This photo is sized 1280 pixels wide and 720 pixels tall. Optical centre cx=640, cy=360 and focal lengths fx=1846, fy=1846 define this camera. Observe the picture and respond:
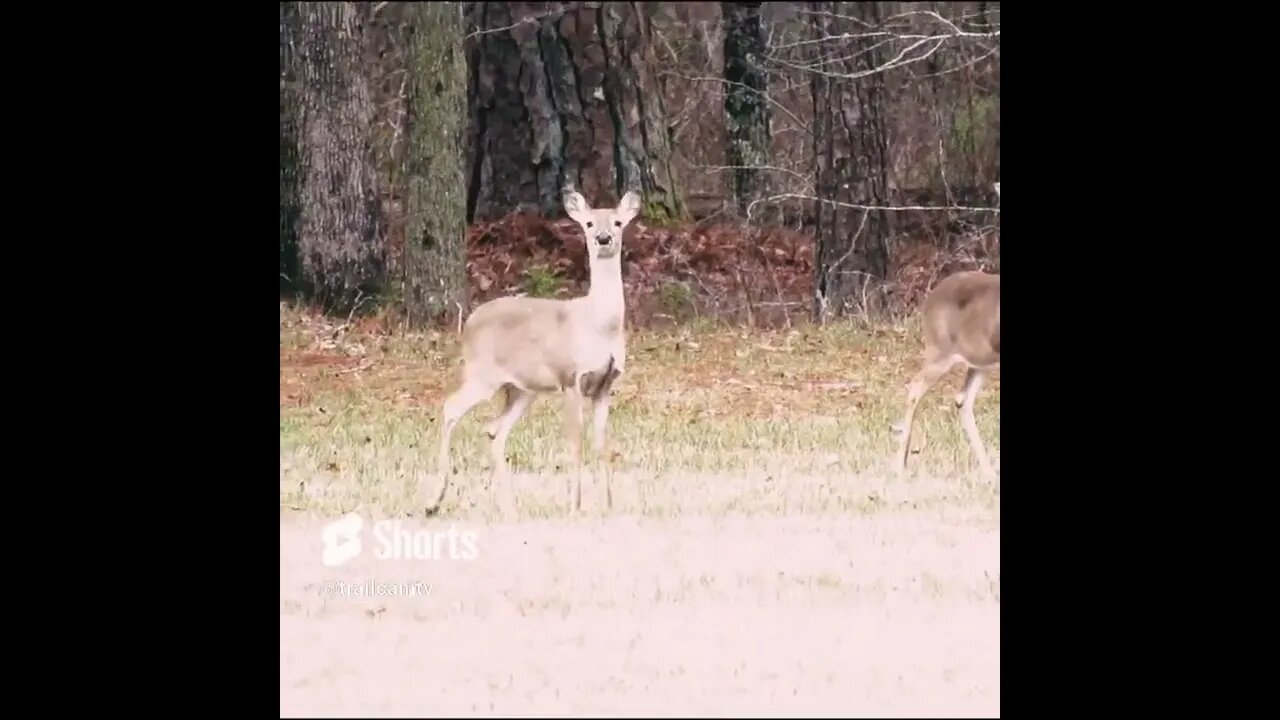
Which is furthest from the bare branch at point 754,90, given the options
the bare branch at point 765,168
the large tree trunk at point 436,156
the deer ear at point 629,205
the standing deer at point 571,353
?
the standing deer at point 571,353

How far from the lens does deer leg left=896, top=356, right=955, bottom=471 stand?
22.2 ft

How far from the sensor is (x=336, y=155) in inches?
381

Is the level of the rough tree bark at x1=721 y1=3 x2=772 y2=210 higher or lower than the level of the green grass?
higher

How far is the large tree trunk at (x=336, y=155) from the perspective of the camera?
9.48 meters

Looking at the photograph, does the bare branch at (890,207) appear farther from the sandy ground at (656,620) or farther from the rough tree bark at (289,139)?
the sandy ground at (656,620)

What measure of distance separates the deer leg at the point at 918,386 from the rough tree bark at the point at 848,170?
8.08 feet

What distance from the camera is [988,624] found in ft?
17.4

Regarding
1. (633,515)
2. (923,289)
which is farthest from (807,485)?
(923,289)

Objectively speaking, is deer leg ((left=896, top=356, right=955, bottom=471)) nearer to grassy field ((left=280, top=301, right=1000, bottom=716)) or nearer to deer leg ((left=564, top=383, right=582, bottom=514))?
grassy field ((left=280, top=301, right=1000, bottom=716))

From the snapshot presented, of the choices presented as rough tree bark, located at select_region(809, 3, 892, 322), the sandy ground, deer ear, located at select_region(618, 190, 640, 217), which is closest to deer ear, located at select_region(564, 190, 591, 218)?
deer ear, located at select_region(618, 190, 640, 217)

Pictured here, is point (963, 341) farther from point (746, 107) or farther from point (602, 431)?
point (746, 107)

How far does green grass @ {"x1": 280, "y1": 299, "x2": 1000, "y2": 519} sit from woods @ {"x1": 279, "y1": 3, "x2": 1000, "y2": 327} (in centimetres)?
91
